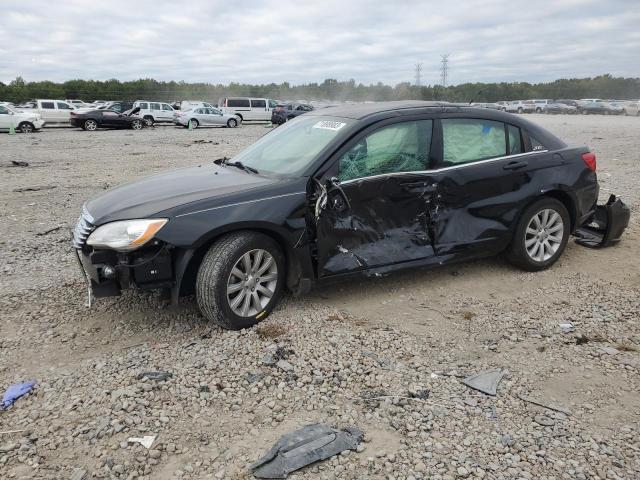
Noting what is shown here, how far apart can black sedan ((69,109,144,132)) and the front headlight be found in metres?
28.4

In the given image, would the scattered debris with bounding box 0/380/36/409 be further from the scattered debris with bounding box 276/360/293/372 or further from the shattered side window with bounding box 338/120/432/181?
the shattered side window with bounding box 338/120/432/181

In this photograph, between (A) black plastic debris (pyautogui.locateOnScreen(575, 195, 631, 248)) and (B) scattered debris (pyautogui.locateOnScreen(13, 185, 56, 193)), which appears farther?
(B) scattered debris (pyautogui.locateOnScreen(13, 185, 56, 193))

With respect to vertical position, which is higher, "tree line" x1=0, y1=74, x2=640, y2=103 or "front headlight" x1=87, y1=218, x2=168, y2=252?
"tree line" x1=0, y1=74, x2=640, y2=103

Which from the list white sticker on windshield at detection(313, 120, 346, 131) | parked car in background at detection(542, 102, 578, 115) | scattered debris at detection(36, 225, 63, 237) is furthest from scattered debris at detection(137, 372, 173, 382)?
parked car in background at detection(542, 102, 578, 115)

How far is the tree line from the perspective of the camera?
5328cm

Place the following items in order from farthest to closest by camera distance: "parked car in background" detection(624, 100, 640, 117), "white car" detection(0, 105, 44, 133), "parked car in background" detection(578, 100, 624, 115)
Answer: "parked car in background" detection(578, 100, 624, 115) → "parked car in background" detection(624, 100, 640, 117) → "white car" detection(0, 105, 44, 133)

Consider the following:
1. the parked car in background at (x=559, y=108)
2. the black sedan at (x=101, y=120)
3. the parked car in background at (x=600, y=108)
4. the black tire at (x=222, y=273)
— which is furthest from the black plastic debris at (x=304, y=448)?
the parked car in background at (x=559, y=108)

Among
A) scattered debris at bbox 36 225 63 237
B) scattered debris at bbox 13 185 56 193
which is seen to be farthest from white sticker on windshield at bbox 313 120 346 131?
scattered debris at bbox 13 185 56 193

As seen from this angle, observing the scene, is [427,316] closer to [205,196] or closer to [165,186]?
[205,196]

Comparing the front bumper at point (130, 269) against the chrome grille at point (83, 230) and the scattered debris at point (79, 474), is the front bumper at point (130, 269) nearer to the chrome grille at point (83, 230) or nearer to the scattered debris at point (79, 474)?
the chrome grille at point (83, 230)

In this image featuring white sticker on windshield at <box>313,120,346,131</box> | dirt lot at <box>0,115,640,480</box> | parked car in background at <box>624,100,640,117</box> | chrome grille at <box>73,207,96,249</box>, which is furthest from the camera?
parked car in background at <box>624,100,640,117</box>

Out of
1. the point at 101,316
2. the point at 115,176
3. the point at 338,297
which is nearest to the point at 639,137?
the point at 115,176

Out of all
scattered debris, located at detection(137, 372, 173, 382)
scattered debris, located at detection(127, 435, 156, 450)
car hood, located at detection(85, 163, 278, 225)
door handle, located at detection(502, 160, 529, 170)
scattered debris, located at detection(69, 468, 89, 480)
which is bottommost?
scattered debris, located at detection(69, 468, 89, 480)

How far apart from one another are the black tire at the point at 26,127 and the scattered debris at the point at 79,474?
28715 millimetres
